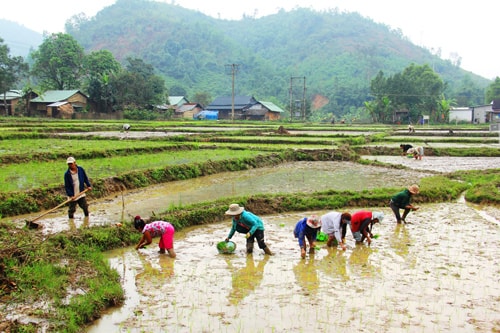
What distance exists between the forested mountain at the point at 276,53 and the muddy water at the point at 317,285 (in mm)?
55171

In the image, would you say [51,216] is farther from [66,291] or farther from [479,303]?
[479,303]

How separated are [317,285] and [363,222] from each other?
2.29 m

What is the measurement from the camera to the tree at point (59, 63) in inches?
2096

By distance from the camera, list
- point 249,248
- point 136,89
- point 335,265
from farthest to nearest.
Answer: point 136,89, point 249,248, point 335,265

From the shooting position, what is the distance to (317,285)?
6.50m

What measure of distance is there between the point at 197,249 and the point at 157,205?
312 centimetres

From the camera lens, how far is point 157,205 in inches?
435

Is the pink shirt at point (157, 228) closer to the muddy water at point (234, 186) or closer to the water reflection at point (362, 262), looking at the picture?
the muddy water at point (234, 186)

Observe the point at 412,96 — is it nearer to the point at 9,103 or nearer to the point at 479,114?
the point at 479,114

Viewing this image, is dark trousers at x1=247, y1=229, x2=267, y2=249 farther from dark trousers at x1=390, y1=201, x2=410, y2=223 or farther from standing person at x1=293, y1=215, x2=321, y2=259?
dark trousers at x1=390, y1=201, x2=410, y2=223

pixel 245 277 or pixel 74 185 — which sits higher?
pixel 74 185

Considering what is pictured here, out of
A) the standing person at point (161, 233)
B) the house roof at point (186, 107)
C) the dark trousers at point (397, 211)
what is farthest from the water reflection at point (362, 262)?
the house roof at point (186, 107)

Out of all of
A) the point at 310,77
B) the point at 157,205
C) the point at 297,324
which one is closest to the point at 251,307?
the point at 297,324

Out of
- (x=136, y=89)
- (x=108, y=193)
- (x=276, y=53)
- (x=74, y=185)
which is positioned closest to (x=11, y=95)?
(x=136, y=89)
